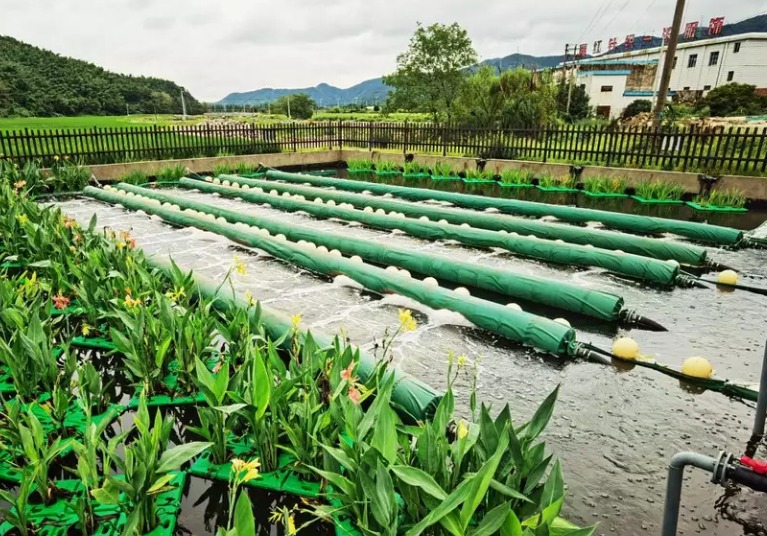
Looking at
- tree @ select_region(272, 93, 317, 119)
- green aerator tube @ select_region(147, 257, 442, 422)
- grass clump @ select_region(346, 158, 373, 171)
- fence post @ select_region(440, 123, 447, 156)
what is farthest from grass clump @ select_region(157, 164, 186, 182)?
tree @ select_region(272, 93, 317, 119)

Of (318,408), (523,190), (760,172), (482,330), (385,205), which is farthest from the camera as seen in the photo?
(523,190)

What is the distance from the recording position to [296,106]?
84.3 meters

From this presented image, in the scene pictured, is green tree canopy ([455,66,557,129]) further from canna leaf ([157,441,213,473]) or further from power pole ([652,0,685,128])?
canna leaf ([157,441,213,473])

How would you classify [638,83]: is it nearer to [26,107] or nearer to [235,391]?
[235,391]

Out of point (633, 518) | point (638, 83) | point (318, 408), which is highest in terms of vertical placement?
point (638, 83)

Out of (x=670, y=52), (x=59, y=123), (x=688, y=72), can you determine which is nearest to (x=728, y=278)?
(x=670, y=52)

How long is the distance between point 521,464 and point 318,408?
3.57 feet

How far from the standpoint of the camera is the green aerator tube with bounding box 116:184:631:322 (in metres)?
5.38

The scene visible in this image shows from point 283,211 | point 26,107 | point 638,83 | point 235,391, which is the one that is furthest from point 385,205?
point 26,107

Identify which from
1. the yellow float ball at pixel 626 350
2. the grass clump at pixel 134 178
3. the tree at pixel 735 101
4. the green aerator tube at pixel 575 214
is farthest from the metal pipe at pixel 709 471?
the tree at pixel 735 101

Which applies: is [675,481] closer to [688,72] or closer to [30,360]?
[30,360]

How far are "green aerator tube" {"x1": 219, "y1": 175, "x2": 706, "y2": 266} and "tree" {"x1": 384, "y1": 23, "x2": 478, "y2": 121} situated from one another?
37522 mm

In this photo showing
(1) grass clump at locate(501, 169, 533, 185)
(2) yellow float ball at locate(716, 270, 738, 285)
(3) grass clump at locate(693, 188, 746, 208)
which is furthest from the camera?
(1) grass clump at locate(501, 169, 533, 185)

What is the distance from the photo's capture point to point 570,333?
4.53m
